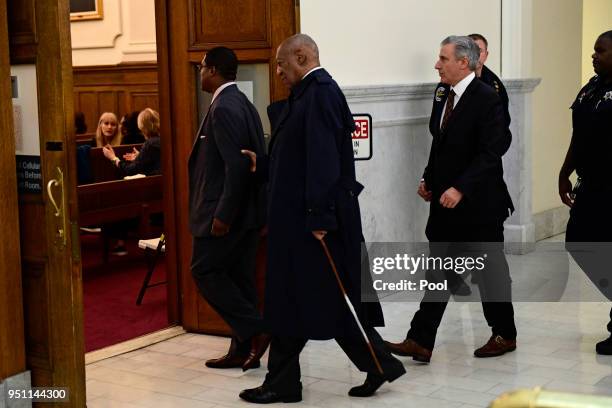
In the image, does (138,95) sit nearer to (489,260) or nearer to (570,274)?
(570,274)

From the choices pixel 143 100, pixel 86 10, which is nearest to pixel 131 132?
pixel 143 100

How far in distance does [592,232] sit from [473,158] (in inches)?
31.6

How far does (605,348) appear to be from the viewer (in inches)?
219

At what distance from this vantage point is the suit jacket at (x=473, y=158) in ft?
17.2

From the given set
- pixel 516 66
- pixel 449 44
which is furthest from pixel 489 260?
pixel 516 66

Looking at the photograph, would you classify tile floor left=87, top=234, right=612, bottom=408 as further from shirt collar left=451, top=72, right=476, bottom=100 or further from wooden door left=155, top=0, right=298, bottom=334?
shirt collar left=451, top=72, right=476, bottom=100

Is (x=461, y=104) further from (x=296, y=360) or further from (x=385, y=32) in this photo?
(x=385, y=32)

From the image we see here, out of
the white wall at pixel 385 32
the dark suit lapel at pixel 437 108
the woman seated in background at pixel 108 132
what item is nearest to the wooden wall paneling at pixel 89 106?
the woman seated in background at pixel 108 132

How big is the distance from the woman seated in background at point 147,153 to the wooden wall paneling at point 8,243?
4405mm

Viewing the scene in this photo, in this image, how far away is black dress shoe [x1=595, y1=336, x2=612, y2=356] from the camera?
5.55m

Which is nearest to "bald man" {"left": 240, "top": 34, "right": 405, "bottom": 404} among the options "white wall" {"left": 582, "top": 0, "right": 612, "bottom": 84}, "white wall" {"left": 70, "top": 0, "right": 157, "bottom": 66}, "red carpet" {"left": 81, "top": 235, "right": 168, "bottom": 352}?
"red carpet" {"left": 81, "top": 235, "right": 168, "bottom": 352}

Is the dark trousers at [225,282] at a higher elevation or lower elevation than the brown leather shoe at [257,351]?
higher

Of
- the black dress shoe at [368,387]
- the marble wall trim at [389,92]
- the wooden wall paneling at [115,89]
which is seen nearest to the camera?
the black dress shoe at [368,387]

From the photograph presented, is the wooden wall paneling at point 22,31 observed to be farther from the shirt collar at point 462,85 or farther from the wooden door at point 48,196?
the shirt collar at point 462,85
